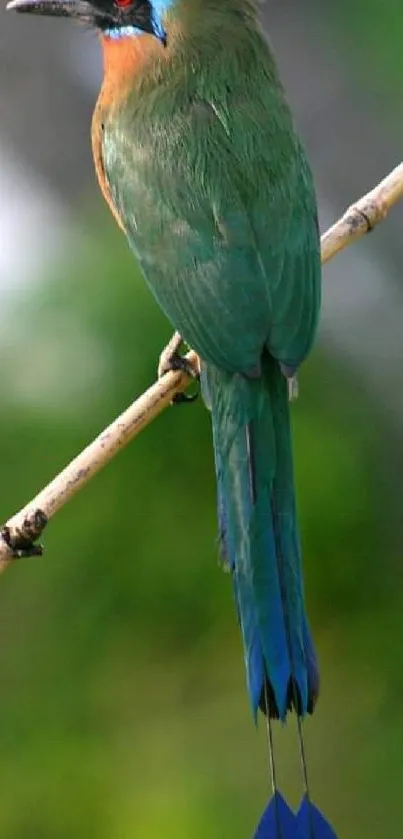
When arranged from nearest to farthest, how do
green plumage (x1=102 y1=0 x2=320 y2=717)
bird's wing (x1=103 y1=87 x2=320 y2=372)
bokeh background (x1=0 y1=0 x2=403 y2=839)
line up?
green plumage (x1=102 y1=0 x2=320 y2=717), bird's wing (x1=103 y1=87 x2=320 y2=372), bokeh background (x1=0 y1=0 x2=403 y2=839)

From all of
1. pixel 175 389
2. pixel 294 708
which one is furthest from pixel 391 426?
pixel 294 708

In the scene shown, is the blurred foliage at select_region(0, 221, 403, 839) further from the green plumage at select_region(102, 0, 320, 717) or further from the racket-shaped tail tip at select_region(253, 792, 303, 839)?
the racket-shaped tail tip at select_region(253, 792, 303, 839)

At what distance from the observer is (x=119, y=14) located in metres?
1.30

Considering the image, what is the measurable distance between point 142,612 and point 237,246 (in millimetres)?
611

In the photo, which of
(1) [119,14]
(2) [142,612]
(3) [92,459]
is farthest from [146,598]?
(1) [119,14]

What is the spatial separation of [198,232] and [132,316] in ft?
1.55

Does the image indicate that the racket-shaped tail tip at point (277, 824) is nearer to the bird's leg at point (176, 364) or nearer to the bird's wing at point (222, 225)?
the bird's wing at point (222, 225)

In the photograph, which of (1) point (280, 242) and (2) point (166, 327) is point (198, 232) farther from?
(2) point (166, 327)

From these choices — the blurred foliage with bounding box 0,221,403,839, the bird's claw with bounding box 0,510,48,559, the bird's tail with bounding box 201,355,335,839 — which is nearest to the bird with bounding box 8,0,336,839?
the bird's tail with bounding box 201,355,335,839

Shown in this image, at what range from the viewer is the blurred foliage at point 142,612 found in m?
1.66

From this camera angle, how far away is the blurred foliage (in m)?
1.66

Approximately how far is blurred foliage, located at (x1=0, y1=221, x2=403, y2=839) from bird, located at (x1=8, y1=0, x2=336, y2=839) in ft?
1.02

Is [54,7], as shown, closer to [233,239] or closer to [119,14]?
[119,14]

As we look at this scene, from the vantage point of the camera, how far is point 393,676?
5.77ft
